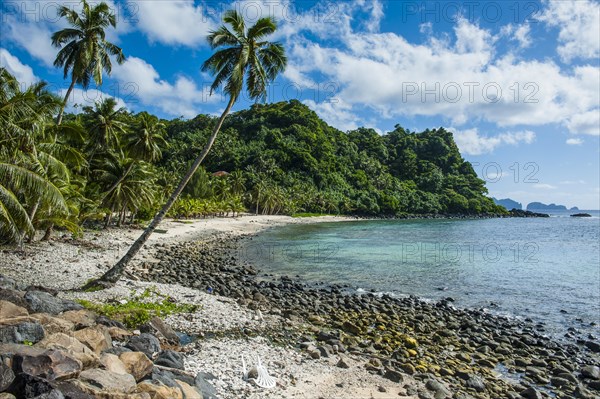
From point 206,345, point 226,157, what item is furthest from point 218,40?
point 226,157

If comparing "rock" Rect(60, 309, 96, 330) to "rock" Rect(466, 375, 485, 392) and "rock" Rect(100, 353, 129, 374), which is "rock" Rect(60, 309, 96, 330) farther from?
"rock" Rect(466, 375, 485, 392)

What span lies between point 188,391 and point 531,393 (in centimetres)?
881

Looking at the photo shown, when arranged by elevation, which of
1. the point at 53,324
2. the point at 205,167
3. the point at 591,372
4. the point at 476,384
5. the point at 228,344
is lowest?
the point at 591,372

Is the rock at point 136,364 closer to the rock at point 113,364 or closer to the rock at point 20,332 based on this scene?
the rock at point 113,364

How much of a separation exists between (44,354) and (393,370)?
8.11m

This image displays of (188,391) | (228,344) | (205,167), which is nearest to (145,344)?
(188,391)

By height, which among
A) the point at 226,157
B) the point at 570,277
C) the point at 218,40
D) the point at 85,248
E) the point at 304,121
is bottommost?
the point at 570,277

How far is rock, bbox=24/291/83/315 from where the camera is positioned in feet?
33.7

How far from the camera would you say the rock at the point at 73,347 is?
6.60 m

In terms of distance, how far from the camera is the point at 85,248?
27.5 meters

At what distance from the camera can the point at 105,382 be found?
5.99 meters

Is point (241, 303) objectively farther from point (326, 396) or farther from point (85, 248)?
point (85, 248)

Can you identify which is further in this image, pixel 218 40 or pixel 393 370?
pixel 218 40

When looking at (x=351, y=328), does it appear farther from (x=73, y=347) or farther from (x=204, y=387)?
(x=73, y=347)
